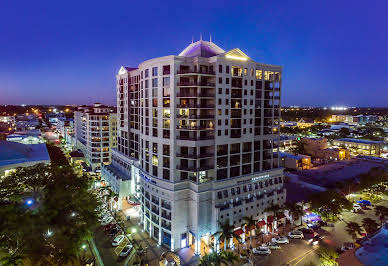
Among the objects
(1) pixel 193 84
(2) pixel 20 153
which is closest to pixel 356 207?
(1) pixel 193 84

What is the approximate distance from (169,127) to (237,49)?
75.8ft

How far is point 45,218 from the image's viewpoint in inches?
1784

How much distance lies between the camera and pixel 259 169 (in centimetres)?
6181

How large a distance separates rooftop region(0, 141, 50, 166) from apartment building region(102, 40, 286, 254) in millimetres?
49594

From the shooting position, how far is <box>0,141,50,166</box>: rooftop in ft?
269

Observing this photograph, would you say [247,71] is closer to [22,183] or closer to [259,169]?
[259,169]

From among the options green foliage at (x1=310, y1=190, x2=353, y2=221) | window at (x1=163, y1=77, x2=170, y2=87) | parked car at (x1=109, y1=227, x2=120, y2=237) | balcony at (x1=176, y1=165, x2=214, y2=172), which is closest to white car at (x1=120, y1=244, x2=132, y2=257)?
parked car at (x1=109, y1=227, x2=120, y2=237)

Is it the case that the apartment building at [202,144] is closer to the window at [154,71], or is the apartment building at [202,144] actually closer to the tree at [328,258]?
the window at [154,71]

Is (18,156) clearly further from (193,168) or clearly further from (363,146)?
(363,146)

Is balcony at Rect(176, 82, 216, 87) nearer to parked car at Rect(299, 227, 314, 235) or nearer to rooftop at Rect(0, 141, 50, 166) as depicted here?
parked car at Rect(299, 227, 314, 235)

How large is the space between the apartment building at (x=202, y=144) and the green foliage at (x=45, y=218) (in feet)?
49.6

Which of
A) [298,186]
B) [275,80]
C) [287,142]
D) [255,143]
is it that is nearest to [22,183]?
[255,143]

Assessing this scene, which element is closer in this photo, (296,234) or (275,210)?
(296,234)

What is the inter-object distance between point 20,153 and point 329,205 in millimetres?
102676
